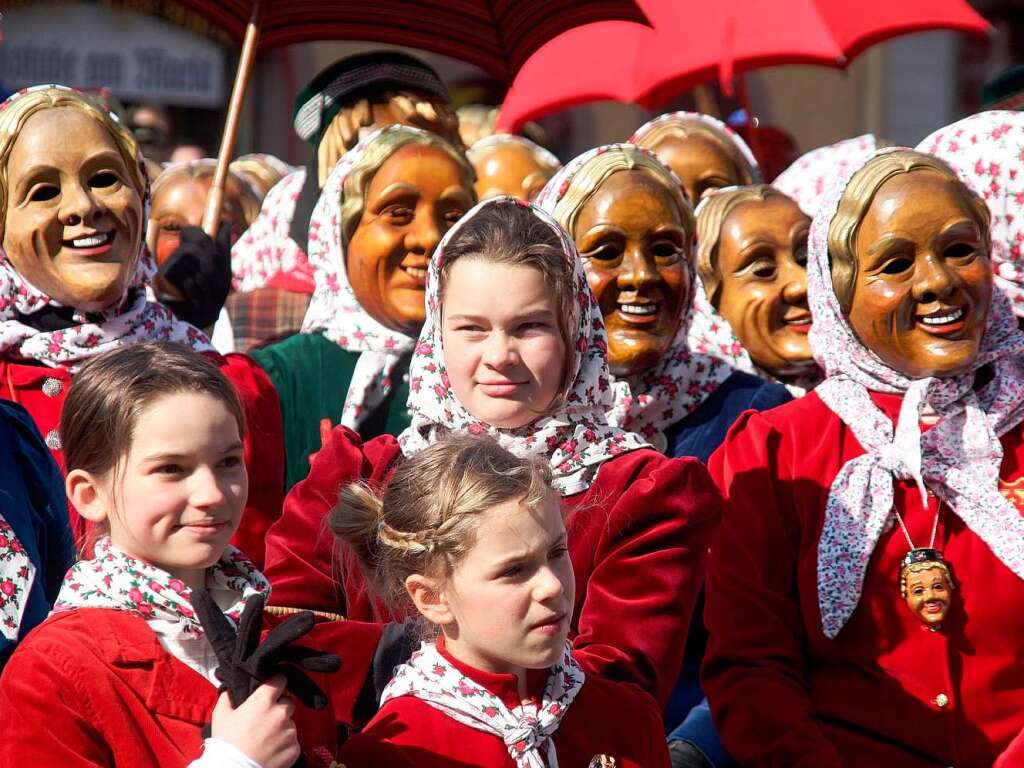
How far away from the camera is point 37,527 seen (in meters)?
4.14

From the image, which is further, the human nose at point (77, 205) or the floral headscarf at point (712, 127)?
the floral headscarf at point (712, 127)

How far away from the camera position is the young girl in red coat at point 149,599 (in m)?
3.07

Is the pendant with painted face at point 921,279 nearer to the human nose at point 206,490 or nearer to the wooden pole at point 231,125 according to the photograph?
the human nose at point 206,490

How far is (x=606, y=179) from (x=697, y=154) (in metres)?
1.53

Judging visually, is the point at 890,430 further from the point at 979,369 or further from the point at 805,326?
the point at 805,326

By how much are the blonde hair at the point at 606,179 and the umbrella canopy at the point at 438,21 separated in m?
0.86

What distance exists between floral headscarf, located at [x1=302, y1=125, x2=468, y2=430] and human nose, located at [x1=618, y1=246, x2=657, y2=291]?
0.65 meters

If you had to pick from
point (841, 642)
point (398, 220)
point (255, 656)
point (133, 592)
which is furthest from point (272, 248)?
point (255, 656)

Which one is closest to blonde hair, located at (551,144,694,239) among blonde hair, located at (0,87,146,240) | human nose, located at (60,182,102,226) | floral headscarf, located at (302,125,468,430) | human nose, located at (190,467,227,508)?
floral headscarf, located at (302,125,468,430)

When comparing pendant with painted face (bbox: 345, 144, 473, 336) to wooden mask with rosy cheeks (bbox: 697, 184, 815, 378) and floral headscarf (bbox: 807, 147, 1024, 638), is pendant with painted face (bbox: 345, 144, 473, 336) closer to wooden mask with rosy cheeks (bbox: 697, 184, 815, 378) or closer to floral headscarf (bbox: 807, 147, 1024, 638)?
wooden mask with rosy cheeks (bbox: 697, 184, 815, 378)

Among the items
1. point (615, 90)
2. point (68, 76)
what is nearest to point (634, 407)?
point (615, 90)

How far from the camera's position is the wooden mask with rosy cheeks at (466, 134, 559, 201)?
6824mm

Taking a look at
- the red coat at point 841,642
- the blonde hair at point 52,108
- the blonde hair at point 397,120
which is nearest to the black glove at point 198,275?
the blonde hair at point 52,108

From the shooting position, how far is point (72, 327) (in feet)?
15.1
